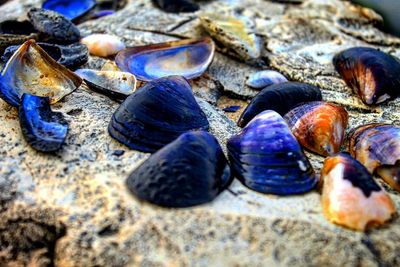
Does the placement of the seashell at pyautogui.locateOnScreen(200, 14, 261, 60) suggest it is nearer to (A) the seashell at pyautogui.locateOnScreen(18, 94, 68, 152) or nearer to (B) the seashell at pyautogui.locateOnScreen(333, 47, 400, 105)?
(B) the seashell at pyautogui.locateOnScreen(333, 47, 400, 105)

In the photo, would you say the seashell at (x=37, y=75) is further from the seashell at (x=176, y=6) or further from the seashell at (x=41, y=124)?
the seashell at (x=176, y=6)

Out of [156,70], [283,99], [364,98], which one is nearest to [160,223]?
[283,99]

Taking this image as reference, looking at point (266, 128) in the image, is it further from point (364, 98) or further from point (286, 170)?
point (364, 98)

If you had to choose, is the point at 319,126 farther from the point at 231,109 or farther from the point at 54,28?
the point at 54,28

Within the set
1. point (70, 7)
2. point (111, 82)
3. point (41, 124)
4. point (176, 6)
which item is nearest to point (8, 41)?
point (111, 82)

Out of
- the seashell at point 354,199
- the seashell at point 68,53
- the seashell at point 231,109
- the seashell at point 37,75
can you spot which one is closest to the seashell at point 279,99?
the seashell at point 231,109

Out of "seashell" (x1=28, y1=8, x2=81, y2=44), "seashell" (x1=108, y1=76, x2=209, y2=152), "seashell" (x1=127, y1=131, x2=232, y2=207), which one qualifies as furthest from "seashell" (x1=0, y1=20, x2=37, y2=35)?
"seashell" (x1=127, y1=131, x2=232, y2=207)
